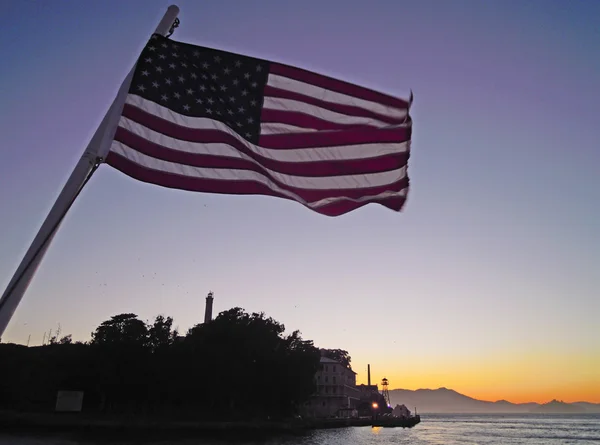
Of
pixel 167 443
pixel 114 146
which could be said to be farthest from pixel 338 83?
pixel 167 443

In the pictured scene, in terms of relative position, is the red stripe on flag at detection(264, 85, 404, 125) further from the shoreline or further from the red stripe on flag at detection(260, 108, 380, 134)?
the shoreline

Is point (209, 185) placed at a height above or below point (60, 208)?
above

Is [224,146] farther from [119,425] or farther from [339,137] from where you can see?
[119,425]

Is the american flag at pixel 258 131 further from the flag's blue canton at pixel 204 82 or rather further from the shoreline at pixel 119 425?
the shoreline at pixel 119 425

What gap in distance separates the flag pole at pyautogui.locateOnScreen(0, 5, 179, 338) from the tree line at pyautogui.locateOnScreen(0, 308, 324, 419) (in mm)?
77355

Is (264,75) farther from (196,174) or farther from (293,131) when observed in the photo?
(196,174)

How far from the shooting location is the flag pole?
5.02 metres

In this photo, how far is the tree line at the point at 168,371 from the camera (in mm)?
77562

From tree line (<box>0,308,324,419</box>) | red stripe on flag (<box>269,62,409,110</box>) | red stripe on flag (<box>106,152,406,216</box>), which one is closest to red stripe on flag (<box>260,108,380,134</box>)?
red stripe on flag (<box>269,62,409,110</box>)

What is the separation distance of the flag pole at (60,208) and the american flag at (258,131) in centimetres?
68

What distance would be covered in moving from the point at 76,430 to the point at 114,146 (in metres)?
74.2

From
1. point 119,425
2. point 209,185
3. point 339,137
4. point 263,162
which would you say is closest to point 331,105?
point 339,137

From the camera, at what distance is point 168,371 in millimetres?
79938

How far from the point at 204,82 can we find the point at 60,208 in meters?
3.88
